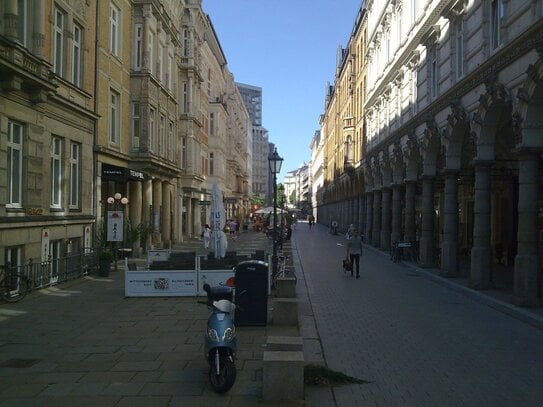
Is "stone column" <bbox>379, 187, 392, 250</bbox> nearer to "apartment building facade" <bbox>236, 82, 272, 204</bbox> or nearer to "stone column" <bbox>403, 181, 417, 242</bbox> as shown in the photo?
"stone column" <bbox>403, 181, 417, 242</bbox>

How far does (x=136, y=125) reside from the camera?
88.7 ft

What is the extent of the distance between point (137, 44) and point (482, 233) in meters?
17.9

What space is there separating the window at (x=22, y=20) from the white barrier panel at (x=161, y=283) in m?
6.45

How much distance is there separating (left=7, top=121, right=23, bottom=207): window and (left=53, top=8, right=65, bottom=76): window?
313 cm

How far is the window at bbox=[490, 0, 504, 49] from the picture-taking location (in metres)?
15.0

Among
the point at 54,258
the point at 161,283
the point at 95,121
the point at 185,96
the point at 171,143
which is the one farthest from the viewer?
the point at 185,96

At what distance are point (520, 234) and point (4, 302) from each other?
37.9 ft

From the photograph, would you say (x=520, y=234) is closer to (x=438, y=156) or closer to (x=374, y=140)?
(x=438, y=156)

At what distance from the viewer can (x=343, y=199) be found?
190 ft

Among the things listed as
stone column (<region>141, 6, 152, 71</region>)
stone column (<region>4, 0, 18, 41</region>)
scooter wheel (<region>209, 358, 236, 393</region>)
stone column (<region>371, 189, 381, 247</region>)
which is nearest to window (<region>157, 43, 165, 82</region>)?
stone column (<region>141, 6, 152, 71</region>)

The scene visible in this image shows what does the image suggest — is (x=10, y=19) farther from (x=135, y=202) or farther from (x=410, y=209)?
(x=410, y=209)

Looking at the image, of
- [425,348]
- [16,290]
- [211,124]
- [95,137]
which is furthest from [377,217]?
[425,348]

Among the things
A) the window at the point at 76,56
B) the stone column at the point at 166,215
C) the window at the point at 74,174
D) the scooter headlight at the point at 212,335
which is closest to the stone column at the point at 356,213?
the stone column at the point at 166,215

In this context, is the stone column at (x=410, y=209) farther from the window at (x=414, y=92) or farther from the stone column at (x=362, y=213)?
the stone column at (x=362, y=213)
